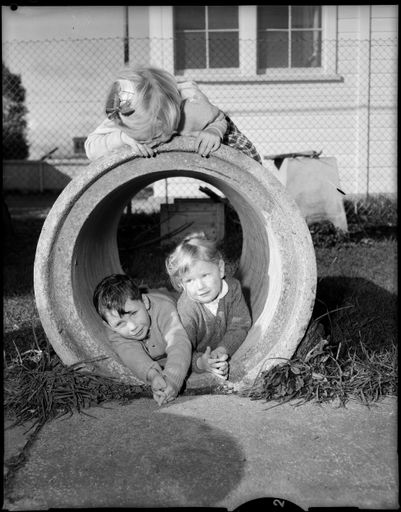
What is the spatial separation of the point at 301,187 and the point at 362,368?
4.05m

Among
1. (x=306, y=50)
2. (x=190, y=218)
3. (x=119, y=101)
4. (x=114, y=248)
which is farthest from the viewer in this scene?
(x=306, y=50)

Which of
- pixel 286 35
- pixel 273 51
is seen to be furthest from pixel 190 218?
pixel 286 35

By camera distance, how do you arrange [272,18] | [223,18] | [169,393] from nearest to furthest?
[169,393] → [223,18] → [272,18]

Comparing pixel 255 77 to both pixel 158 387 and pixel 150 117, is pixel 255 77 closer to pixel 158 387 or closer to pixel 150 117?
pixel 150 117

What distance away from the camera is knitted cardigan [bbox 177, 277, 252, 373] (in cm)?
314

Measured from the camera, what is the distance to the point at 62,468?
2180 mm

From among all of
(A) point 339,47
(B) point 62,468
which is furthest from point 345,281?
(A) point 339,47

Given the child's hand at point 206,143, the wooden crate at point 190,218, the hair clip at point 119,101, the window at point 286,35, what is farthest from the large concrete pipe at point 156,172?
the window at point 286,35

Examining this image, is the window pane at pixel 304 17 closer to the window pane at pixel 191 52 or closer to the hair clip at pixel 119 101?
the window pane at pixel 191 52

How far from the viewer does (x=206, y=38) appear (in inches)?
333

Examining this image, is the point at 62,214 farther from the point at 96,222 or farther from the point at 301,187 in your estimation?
the point at 301,187

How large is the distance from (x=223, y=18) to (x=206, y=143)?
633 centimetres

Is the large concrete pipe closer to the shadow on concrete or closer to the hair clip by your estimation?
the hair clip

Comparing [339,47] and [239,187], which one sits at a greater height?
[339,47]
